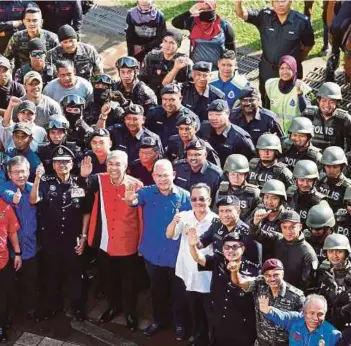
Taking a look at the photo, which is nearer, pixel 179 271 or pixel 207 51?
pixel 179 271

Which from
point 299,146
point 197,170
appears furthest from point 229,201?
point 299,146

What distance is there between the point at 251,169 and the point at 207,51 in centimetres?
291

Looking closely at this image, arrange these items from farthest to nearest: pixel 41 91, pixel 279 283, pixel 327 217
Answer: pixel 41 91, pixel 327 217, pixel 279 283

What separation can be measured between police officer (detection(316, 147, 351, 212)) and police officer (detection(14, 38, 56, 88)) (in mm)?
3998

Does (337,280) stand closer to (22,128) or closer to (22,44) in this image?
(22,128)

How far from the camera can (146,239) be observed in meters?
9.13

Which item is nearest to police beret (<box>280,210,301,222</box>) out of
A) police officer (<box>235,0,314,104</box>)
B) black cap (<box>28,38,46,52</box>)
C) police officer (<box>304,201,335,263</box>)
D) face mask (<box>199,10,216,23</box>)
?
police officer (<box>304,201,335,263</box>)

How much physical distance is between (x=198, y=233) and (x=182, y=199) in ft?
1.59

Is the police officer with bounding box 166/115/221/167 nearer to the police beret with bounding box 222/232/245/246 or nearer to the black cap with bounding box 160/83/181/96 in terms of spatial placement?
the black cap with bounding box 160/83/181/96

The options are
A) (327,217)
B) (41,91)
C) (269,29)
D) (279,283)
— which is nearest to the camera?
(279,283)

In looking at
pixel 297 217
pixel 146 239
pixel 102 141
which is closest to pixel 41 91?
pixel 102 141

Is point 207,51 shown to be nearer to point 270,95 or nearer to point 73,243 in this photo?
point 270,95

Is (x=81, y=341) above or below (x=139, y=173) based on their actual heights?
below

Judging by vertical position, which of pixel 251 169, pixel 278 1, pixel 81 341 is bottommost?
pixel 81 341
